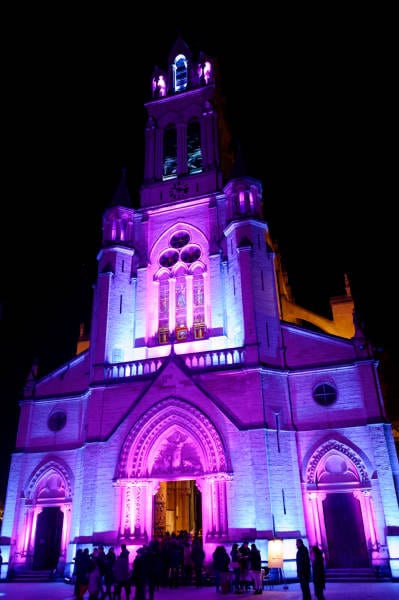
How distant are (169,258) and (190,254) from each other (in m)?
1.16

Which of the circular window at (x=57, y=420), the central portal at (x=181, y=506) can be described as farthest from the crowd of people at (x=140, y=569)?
the circular window at (x=57, y=420)

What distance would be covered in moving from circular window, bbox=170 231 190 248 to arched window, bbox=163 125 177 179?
456cm

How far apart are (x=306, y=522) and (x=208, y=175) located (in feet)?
58.9

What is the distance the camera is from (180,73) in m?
33.9

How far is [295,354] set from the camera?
2142 cm

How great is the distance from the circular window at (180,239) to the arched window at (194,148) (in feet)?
14.7

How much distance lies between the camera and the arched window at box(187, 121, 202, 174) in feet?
94.5

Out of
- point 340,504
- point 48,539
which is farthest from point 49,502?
point 340,504

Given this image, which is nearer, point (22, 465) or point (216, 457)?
point (216, 457)

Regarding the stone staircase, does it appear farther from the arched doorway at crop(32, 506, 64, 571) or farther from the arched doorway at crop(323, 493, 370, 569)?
the arched doorway at crop(323, 493, 370, 569)

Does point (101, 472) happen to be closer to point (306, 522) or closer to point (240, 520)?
point (240, 520)

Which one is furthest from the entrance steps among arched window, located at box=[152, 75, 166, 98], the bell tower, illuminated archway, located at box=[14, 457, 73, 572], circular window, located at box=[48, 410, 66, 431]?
arched window, located at box=[152, 75, 166, 98]

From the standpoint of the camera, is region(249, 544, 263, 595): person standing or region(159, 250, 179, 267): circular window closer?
region(249, 544, 263, 595): person standing

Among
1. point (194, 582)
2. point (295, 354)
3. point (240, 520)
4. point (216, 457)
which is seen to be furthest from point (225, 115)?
point (194, 582)
